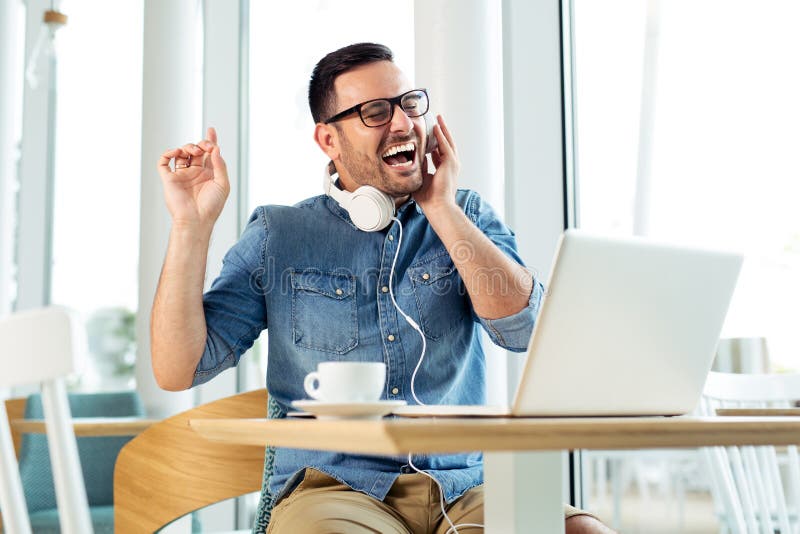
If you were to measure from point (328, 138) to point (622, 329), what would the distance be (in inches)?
38.7

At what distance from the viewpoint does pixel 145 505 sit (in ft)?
5.38

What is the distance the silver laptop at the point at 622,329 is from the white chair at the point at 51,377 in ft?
1.26

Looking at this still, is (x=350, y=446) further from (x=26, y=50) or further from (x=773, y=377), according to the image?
(x=26, y=50)

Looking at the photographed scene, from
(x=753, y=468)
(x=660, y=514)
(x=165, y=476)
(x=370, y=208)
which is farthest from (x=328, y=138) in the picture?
(x=660, y=514)

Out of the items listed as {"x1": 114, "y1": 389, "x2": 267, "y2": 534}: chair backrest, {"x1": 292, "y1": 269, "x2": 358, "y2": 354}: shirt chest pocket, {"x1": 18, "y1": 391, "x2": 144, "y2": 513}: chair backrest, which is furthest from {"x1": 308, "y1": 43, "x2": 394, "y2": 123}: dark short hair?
{"x1": 18, "y1": 391, "x2": 144, "y2": 513}: chair backrest

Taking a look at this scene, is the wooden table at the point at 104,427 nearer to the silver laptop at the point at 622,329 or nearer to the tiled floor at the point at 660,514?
the tiled floor at the point at 660,514

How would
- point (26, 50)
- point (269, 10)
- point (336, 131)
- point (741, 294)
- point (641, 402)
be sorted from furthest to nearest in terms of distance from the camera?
point (26, 50) → point (269, 10) → point (741, 294) → point (336, 131) → point (641, 402)

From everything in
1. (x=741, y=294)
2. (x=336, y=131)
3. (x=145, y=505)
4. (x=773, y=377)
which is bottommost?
(x=145, y=505)

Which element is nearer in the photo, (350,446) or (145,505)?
(350,446)

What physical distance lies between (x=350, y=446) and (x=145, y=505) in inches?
40.4

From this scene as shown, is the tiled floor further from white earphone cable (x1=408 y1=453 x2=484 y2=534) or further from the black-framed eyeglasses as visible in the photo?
the black-framed eyeglasses

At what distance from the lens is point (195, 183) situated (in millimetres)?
1539

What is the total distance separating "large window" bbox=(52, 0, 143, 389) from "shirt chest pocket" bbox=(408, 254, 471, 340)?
3.36m

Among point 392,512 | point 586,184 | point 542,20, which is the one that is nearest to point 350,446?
point 392,512
